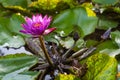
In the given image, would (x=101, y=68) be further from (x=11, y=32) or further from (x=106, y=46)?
(x=11, y=32)

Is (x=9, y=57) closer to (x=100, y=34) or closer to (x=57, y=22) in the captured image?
(x=57, y=22)

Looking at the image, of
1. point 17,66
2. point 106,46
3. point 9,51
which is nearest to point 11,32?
point 9,51

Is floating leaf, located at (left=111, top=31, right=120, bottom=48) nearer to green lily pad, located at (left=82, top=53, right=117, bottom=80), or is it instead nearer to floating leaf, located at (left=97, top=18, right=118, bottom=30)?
floating leaf, located at (left=97, top=18, right=118, bottom=30)

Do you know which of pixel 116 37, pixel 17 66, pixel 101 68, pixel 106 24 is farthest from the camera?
pixel 106 24

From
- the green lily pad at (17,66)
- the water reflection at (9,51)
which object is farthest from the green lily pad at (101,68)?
the water reflection at (9,51)

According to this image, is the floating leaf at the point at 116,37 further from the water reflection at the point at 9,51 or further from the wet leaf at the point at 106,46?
the water reflection at the point at 9,51

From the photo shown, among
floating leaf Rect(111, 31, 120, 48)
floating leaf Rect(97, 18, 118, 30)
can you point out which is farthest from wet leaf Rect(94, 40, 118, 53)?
floating leaf Rect(97, 18, 118, 30)

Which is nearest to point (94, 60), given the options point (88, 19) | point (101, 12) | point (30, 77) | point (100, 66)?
point (100, 66)
